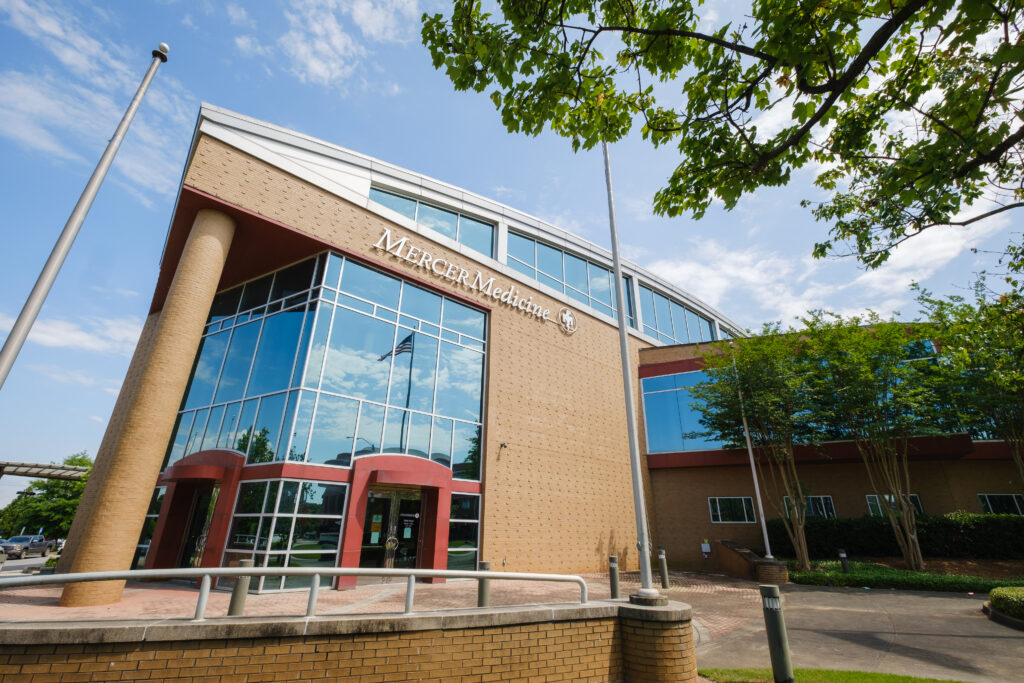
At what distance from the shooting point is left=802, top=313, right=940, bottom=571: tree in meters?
18.1

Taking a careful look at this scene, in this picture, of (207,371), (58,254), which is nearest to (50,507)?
(207,371)

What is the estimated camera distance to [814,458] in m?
21.3

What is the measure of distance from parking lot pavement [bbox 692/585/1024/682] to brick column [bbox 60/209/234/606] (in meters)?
11.2

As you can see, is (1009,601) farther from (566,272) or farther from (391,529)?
(566,272)

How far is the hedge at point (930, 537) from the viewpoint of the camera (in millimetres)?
18062

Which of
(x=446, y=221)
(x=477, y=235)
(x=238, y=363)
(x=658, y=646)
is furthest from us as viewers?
(x=477, y=235)

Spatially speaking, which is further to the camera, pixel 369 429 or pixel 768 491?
pixel 768 491

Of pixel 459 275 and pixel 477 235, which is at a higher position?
pixel 477 235

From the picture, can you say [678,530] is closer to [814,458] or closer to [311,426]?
[814,458]

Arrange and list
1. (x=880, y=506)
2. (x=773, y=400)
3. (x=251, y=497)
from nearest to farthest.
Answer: (x=251, y=497) → (x=773, y=400) → (x=880, y=506)

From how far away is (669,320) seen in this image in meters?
30.2

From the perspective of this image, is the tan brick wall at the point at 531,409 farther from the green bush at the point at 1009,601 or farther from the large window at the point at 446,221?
the green bush at the point at 1009,601

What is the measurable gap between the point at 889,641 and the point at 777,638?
5.53m

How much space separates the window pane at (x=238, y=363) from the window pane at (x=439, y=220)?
763 cm
